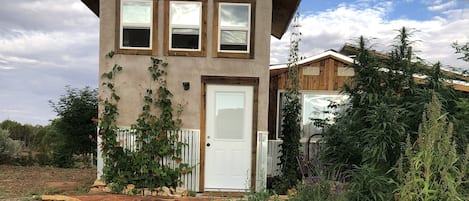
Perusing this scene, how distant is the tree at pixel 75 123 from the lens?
458 inches

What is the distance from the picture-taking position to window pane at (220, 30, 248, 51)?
771cm

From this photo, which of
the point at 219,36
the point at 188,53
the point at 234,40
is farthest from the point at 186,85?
the point at 234,40

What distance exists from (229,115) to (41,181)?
4.30m

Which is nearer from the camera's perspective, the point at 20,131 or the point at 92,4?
the point at 92,4

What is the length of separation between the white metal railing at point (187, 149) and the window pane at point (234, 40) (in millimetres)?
1726

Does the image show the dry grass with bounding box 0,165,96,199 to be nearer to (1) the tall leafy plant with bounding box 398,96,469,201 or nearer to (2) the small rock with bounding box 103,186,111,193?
(2) the small rock with bounding box 103,186,111,193

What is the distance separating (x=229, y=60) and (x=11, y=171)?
6441mm

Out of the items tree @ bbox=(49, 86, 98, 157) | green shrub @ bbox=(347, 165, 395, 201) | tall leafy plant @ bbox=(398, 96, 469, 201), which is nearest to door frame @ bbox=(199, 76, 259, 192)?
green shrub @ bbox=(347, 165, 395, 201)

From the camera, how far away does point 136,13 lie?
7.71 m

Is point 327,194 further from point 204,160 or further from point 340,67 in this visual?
point 340,67

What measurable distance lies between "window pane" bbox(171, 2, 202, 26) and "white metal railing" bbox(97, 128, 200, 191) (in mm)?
2081

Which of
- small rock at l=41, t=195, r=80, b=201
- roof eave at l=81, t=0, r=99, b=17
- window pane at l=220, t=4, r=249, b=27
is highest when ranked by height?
roof eave at l=81, t=0, r=99, b=17

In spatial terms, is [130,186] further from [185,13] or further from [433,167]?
[433,167]

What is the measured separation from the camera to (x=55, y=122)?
11891mm
